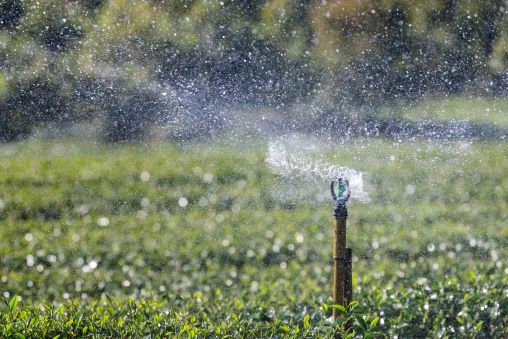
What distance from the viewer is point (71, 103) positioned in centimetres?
1262

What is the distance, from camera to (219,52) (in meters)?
11.5

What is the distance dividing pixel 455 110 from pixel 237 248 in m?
8.38

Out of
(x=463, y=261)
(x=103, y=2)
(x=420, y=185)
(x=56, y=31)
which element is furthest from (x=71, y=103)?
(x=463, y=261)

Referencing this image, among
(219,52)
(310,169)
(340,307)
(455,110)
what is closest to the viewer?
(340,307)

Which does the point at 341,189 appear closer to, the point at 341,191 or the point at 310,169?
the point at 341,191

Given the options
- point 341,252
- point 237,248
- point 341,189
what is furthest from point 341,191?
point 237,248

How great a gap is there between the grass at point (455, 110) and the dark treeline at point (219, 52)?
1.15ft

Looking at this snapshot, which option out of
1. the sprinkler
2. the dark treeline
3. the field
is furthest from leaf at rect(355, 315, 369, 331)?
the dark treeline

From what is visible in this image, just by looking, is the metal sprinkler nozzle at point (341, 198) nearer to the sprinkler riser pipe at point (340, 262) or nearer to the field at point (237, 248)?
the sprinkler riser pipe at point (340, 262)

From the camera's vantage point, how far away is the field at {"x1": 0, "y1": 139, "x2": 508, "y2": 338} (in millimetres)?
3193

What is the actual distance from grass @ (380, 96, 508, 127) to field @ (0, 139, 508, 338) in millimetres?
2678

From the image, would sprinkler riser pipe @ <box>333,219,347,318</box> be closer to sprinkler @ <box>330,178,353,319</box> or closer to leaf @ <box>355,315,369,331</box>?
sprinkler @ <box>330,178,353,319</box>

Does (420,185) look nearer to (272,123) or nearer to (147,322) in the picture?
(272,123)

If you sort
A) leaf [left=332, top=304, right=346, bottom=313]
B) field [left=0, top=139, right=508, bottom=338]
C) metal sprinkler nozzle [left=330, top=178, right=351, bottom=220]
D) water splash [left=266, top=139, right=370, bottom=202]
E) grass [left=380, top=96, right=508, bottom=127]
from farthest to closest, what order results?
grass [left=380, top=96, right=508, bottom=127]
water splash [left=266, top=139, right=370, bottom=202]
field [left=0, top=139, right=508, bottom=338]
metal sprinkler nozzle [left=330, top=178, right=351, bottom=220]
leaf [left=332, top=304, right=346, bottom=313]
